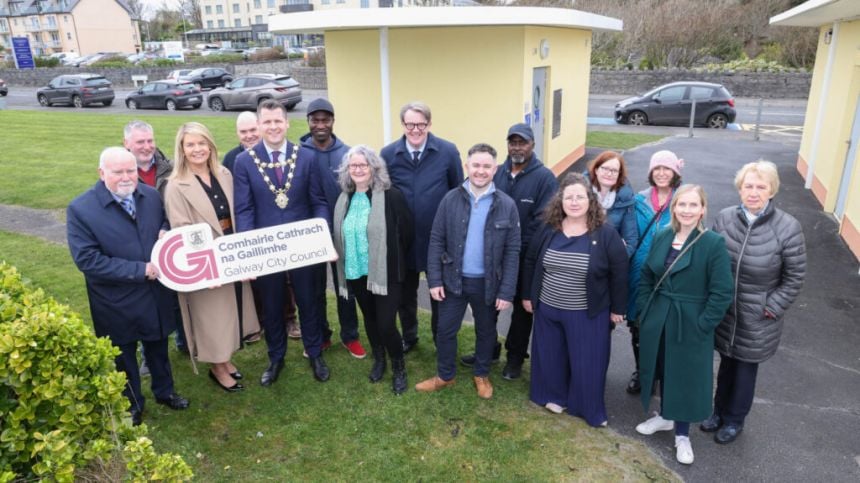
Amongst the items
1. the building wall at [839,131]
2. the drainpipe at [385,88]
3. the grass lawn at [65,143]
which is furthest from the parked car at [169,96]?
the building wall at [839,131]

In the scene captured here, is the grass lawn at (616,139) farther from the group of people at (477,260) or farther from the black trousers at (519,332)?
the group of people at (477,260)

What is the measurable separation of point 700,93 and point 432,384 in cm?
1767

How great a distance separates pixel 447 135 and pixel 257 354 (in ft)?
19.4

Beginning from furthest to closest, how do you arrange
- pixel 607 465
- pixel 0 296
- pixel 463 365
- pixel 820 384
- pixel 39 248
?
pixel 39 248 < pixel 463 365 < pixel 820 384 < pixel 607 465 < pixel 0 296

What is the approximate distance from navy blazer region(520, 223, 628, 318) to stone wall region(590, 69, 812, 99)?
2742 centimetres

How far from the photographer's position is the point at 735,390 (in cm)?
404

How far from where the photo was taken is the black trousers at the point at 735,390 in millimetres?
3945

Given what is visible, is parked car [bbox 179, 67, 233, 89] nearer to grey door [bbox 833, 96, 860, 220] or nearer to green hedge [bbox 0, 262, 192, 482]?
grey door [bbox 833, 96, 860, 220]

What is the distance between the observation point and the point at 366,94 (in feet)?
33.3

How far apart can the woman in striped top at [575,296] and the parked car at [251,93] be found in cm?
2161

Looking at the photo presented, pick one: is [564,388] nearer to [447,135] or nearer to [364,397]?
[364,397]

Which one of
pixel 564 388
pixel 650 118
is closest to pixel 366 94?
pixel 564 388

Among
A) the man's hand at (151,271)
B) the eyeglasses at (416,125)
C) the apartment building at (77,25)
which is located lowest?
the man's hand at (151,271)

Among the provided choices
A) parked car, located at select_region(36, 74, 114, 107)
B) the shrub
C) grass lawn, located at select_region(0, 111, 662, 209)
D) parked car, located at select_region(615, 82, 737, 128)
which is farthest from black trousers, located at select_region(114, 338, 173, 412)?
the shrub
